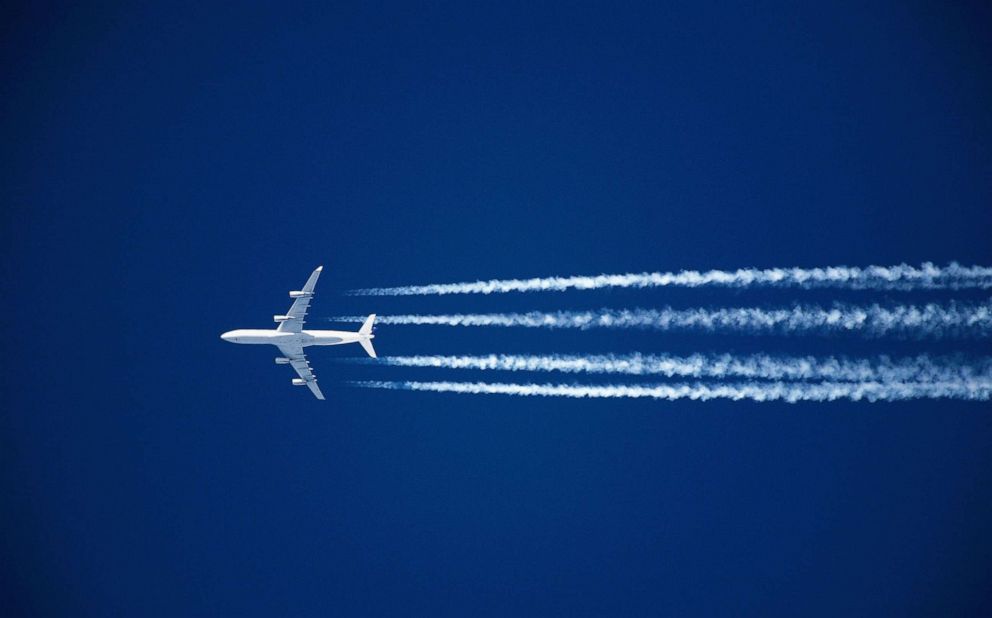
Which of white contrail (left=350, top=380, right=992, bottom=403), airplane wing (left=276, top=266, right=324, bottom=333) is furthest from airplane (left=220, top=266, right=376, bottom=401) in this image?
white contrail (left=350, top=380, right=992, bottom=403)

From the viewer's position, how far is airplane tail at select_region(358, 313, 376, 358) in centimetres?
4069

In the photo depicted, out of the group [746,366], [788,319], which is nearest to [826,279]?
[788,319]

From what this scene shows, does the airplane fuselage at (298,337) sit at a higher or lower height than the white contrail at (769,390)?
higher

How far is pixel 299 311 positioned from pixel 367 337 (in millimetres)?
3282

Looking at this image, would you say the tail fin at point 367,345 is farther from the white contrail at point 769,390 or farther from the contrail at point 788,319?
the contrail at point 788,319

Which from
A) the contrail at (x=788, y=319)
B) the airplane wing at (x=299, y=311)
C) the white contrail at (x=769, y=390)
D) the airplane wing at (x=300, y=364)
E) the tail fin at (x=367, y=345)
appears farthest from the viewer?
the airplane wing at (x=300, y=364)

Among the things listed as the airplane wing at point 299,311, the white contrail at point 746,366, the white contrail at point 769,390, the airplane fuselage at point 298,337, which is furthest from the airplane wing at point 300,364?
the white contrail at point 746,366

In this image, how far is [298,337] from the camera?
40719 mm

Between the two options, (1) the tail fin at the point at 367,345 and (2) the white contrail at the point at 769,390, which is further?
(1) the tail fin at the point at 367,345

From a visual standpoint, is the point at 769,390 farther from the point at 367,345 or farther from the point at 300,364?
the point at 300,364

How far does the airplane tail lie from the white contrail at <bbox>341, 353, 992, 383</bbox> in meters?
1.40

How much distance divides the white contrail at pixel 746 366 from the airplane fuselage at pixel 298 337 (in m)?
2.74

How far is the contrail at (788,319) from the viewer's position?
31344mm

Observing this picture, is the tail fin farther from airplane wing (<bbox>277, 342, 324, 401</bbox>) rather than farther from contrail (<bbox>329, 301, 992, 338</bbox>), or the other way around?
airplane wing (<bbox>277, 342, 324, 401</bbox>)
